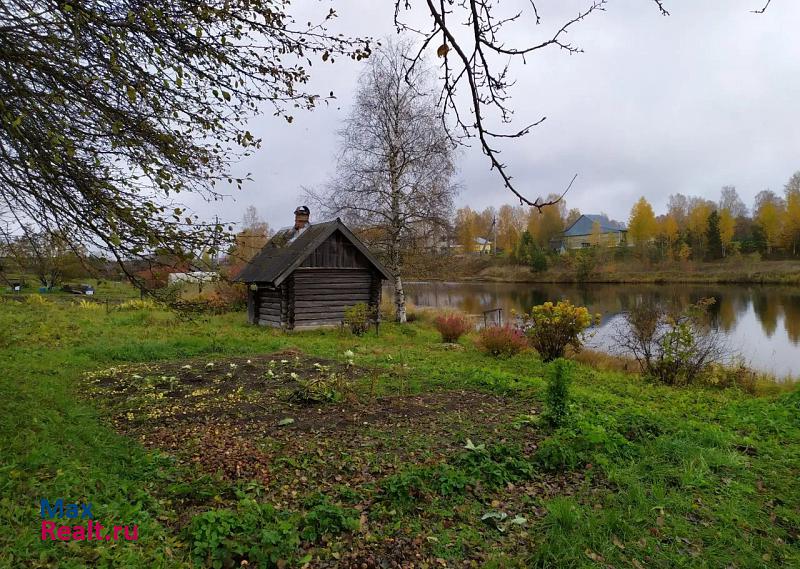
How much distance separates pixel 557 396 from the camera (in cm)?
554

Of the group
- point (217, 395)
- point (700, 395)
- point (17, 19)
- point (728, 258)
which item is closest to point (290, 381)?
point (217, 395)

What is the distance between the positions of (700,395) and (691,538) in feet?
20.0

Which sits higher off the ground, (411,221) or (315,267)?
(411,221)

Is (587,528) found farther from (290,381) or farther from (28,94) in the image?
(28,94)

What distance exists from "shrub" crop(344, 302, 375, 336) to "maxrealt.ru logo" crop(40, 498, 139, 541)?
1336 centimetres

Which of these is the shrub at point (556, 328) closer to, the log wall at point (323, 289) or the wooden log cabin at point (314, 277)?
the wooden log cabin at point (314, 277)

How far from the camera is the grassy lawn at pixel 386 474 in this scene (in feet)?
10.5

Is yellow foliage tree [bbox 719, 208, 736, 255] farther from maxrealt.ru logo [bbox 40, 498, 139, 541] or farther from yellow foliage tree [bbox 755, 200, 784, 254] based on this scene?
maxrealt.ru logo [bbox 40, 498, 139, 541]

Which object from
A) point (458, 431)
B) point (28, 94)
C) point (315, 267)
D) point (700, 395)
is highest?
point (28, 94)

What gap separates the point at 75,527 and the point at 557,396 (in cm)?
475

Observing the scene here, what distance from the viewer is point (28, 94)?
383 cm

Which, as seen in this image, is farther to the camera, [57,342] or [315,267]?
[315,267]

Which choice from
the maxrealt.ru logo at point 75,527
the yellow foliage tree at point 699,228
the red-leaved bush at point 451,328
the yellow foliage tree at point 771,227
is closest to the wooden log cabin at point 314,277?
the red-leaved bush at point 451,328

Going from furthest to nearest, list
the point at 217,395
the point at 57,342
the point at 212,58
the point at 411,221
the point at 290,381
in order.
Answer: the point at 411,221 < the point at 57,342 < the point at 290,381 < the point at 217,395 < the point at 212,58
